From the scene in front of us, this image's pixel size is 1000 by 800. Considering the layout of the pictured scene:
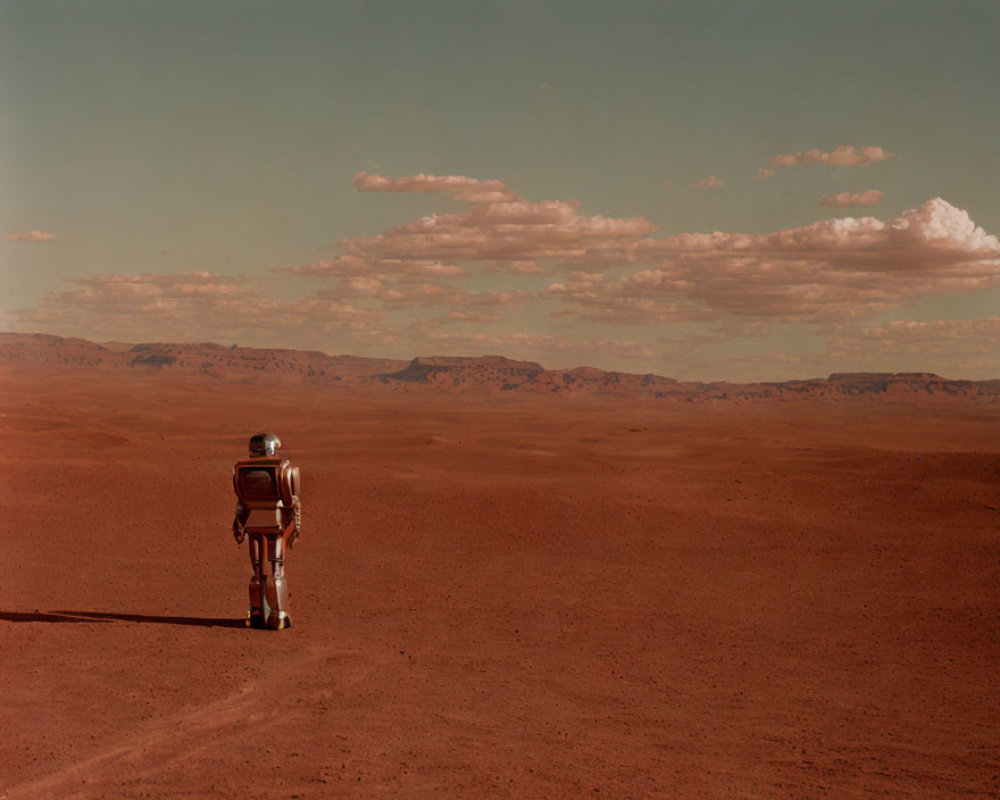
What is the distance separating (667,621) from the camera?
14547 mm

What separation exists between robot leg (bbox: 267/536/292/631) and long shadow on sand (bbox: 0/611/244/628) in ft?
1.80

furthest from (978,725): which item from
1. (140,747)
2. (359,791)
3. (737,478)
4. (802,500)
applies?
(737,478)

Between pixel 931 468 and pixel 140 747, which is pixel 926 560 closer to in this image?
pixel 931 468

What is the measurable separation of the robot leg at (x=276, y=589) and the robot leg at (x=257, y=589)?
0.30 feet

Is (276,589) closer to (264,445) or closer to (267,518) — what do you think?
(267,518)

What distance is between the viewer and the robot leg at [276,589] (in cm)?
1355

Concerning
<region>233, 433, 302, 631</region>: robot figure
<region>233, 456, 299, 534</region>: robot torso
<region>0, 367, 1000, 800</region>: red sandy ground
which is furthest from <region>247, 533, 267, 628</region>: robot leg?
<region>0, 367, 1000, 800</region>: red sandy ground

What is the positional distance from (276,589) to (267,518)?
98 cm

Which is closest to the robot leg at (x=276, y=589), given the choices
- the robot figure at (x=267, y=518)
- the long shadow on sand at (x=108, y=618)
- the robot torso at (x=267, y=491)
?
the robot figure at (x=267, y=518)

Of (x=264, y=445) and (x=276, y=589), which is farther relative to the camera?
(x=276, y=589)

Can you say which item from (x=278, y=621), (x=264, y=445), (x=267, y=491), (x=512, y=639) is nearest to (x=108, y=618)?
(x=278, y=621)

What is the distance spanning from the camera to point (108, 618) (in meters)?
14.1

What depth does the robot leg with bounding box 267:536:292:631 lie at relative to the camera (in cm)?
1355

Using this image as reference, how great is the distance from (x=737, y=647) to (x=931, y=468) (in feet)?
58.9
